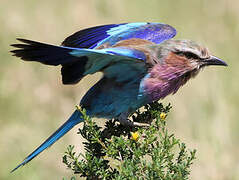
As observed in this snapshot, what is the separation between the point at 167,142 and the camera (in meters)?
2.90

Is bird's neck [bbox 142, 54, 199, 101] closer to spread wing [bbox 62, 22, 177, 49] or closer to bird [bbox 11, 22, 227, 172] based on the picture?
bird [bbox 11, 22, 227, 172]

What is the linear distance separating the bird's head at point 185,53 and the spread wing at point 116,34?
1.69 ft

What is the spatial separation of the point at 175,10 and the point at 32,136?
2.27 m

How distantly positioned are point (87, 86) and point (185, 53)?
6.94ft

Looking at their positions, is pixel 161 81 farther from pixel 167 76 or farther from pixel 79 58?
pixel 79 58

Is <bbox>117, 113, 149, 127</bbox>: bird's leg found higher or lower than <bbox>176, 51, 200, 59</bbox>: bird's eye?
lower

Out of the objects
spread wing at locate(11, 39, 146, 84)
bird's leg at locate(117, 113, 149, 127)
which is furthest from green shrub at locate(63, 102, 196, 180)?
spread wing at locate(11, 39, 146, 84)

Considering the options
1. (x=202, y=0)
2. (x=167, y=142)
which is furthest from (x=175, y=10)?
(x=167, y=142)

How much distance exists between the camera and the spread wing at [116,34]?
4.13 metres

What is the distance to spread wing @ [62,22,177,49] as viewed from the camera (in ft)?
13.6

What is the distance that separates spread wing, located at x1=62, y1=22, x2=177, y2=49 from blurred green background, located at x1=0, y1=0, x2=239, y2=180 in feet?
3.86

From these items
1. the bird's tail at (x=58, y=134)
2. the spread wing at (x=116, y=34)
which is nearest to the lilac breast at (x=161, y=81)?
the bird's tail at (x=58, y=134)

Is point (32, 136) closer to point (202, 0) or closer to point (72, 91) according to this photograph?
point (72, 91)

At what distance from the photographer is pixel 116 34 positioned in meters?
4.29
